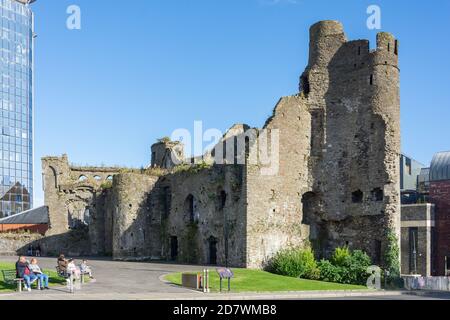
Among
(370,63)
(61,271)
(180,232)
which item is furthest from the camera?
(180,232)

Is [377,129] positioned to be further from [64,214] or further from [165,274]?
[64,214]

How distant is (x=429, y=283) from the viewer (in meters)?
37.6

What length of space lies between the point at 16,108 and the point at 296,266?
332ft

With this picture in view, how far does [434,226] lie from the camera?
5522 centimetres

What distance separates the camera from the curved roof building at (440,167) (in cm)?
5662

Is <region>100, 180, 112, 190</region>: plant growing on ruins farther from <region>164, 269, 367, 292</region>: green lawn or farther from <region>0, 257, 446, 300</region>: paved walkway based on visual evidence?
<region>164, 269, 367, 292</region>: green lawn

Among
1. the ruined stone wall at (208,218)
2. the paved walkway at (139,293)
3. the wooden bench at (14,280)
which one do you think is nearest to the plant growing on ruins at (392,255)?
the paved walkway at (139,293)

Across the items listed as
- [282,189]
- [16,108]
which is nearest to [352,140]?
[282,189]

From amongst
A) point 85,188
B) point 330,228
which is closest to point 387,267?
point 330,228

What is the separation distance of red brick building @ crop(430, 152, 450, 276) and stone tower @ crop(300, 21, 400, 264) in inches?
498

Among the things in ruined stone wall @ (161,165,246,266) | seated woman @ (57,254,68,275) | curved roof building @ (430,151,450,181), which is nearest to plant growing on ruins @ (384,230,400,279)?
ruined stone wall @ (161,165,246,266)

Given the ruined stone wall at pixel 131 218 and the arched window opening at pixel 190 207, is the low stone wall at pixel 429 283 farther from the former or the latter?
the ruined stone wall at pixel 131 218

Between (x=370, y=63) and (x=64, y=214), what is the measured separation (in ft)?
105

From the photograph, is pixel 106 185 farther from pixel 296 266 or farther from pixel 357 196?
pixel 296 266
